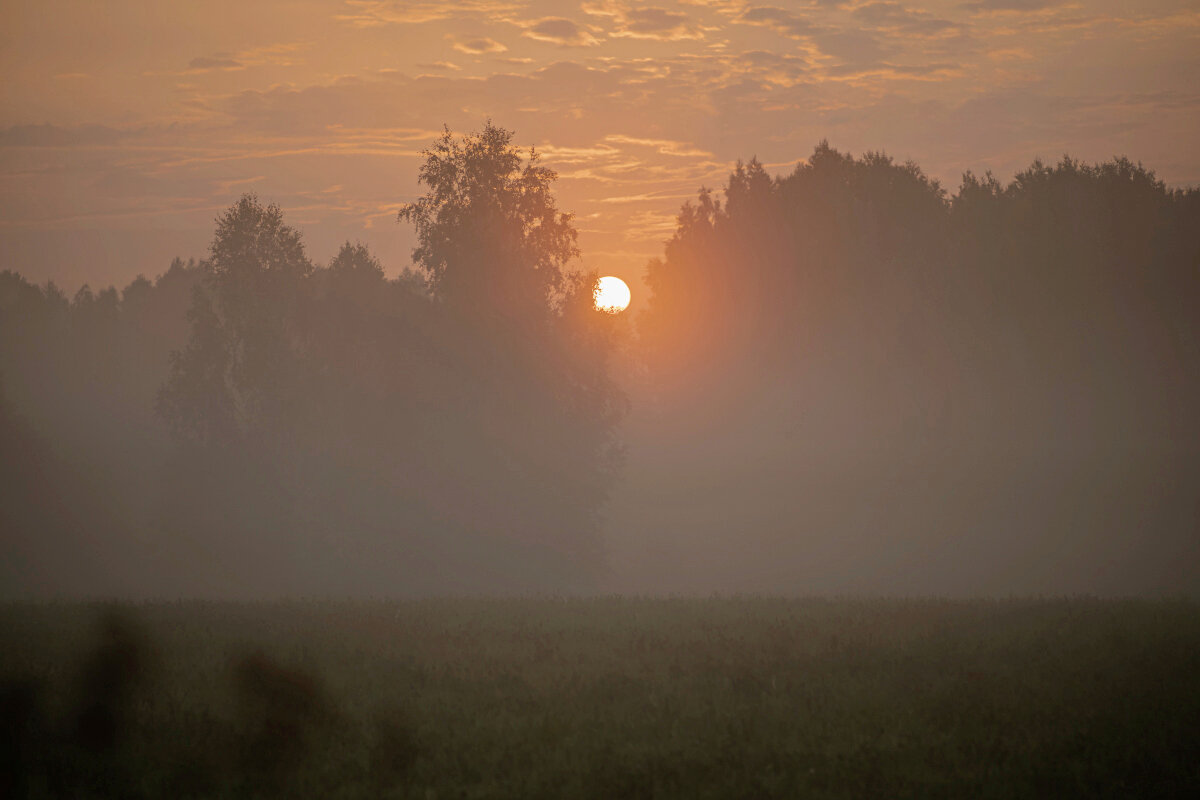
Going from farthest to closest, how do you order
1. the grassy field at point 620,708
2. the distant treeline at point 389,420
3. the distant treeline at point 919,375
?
the distant treeline at point 919,375 → the distant treeline at point 389,420 → the grassy field at point 620,708

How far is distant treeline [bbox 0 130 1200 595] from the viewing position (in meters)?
34.5

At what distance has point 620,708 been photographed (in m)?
11.7

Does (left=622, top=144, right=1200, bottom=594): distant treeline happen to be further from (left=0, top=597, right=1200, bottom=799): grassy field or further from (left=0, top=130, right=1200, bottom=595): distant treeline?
(left=0, top=597, right=1200, bottom=799): grassy field

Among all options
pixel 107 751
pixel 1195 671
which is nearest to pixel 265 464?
pixel 107 751

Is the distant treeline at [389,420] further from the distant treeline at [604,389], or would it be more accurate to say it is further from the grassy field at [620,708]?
the grassy field at [620,708]

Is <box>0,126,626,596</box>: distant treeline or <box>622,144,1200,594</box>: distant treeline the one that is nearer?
<box>0,126,626,596</box>: distant treeline

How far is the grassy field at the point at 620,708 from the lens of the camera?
31.5 ft

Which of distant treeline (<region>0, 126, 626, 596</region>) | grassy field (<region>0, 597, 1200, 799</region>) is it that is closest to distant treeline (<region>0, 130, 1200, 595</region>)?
distant treeline (<region>0, 126, 626, 596</region>)

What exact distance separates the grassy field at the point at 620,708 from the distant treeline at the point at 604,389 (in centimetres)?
1792

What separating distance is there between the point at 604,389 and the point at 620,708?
23689 mm

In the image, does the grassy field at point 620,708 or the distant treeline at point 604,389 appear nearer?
the grassy field at point 620,708

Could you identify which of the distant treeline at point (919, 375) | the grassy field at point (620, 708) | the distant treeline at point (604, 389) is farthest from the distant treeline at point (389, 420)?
the grassy field at point (620, 708)

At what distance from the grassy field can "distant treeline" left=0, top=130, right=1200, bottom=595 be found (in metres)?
17.9

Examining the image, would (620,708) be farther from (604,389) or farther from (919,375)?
(919,375)
